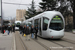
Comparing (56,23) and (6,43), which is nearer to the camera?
(6,43)

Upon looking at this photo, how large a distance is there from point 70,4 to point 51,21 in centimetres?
2252

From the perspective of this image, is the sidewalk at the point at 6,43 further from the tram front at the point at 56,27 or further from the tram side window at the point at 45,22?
the tram front at the point at 56,27

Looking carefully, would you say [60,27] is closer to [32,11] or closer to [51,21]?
[51,21]

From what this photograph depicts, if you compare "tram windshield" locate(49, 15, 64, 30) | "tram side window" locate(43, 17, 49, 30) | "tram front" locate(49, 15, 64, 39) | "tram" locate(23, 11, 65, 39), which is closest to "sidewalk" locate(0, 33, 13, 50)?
"tram side window" locate(43, 17, 49, 30)

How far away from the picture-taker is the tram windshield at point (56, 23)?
46.2 ft

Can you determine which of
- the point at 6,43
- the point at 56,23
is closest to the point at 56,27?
the point at 56,23

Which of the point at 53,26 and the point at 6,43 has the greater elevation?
the point at 53,26

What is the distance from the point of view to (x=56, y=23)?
1426cm

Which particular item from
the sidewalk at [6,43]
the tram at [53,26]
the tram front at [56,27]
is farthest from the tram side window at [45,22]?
the sidewalk at [6,43]

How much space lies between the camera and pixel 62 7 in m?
36.6

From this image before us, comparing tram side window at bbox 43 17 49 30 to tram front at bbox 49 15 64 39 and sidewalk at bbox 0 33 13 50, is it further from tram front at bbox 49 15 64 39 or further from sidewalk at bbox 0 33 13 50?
sidewalk at bbox 0 33 13 50

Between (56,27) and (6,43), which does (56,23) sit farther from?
(6,43)

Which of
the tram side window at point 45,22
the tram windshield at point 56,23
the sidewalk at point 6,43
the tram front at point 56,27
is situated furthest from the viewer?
the tram side window at point 45,22

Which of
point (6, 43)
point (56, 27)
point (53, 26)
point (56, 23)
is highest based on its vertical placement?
point (56, 23)
